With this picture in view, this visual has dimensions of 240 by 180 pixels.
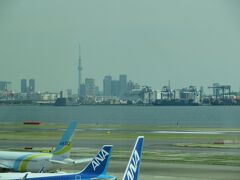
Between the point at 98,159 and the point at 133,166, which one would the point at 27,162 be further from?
the point at 133,166

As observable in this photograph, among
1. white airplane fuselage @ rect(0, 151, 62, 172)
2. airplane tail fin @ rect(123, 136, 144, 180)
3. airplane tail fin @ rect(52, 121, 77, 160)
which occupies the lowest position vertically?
white airplane fuselage @ rect(0, 151, 62, 172)

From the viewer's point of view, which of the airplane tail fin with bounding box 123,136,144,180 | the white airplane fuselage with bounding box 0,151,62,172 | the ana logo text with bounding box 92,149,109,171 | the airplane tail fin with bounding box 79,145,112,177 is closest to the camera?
the airplane tail fin with bounding box 123,136,144,180

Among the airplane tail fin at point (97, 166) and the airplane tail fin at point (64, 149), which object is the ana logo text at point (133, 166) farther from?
the airplane tail fin at point (64, 149)

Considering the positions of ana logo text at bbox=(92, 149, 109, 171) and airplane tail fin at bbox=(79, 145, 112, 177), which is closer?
airplane tail fin at bbox=(79, 145, 112, 177)

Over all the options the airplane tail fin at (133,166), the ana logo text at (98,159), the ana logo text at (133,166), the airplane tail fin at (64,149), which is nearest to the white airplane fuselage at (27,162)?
the airplane tail fin at (64,149)

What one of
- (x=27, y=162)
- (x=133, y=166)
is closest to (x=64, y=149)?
(x=27, y=162)

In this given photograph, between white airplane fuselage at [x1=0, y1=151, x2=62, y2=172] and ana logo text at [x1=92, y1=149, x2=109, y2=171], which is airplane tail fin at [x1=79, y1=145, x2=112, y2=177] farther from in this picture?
white airplane fuselage at [x1=0, y1=151, x2=62, y2=172]

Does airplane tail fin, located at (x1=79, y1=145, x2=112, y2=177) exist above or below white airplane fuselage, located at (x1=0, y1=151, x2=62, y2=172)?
above

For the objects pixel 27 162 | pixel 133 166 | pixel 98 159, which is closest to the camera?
pixel 133 166

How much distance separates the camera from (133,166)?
36.0 metres

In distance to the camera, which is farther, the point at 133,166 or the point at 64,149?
the point at 64,149

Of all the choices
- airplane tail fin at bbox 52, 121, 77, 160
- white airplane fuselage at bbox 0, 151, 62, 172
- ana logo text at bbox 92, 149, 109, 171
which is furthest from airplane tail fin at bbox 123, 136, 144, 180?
airplane tail fin at bbox 52, 121, 77, 160

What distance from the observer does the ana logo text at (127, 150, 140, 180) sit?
3566 centimetres

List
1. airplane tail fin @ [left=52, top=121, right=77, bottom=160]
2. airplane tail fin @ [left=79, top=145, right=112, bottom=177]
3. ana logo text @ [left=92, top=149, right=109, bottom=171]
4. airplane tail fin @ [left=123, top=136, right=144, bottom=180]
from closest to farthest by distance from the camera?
airplane tail fin @ [left=123, top=136, right=144, bottom=180]
airplane tail fin @ [left=79, top=145, right=112, bottom=177]
ana logo text @ [left=92, top=149, right=109, bottom=171]
airplane tail fin @ [left=52, top=121, right=77, bottom=160]
